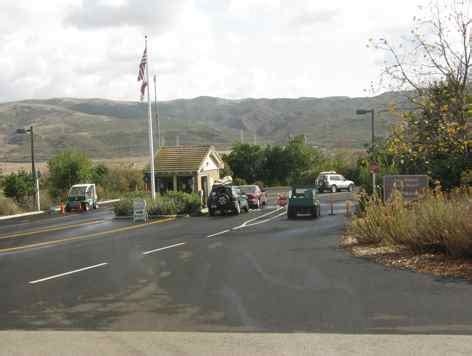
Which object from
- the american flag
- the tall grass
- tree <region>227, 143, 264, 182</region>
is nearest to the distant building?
the american flag

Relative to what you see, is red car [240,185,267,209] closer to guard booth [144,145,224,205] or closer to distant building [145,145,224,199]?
guard booth [144,145,224,205]

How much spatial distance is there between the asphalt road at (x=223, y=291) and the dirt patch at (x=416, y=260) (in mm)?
415

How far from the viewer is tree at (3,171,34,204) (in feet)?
159

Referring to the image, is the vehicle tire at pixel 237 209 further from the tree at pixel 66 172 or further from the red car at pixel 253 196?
the tree at pixel 66 172

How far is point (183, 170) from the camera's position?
48531 millimetres

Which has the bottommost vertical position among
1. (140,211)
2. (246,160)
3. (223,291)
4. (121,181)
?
(140,211)

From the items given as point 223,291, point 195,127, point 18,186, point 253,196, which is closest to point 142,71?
point 253,196

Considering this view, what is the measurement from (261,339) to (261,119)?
17110 centimetres

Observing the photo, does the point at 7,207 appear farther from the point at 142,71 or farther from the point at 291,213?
the point at 291,213

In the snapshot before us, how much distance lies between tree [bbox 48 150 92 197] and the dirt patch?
136 ft

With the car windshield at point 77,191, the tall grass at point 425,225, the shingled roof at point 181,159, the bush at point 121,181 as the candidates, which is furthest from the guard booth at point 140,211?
the bush at point 121,181

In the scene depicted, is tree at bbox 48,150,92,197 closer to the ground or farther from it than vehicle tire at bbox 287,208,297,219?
farther from it

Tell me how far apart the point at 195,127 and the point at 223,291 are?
139 metres

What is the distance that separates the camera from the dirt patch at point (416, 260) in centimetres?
1188
